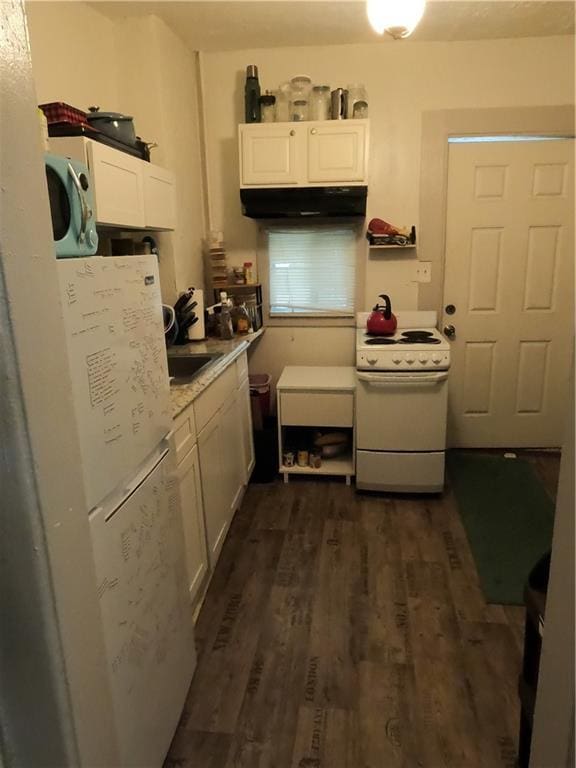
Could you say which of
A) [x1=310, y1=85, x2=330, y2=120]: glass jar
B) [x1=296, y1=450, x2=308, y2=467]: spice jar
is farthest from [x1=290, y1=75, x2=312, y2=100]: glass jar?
[x1=296, y1=450, x2=308, y2=467]: spice jar

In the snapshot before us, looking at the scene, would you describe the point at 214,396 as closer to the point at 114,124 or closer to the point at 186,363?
the point at 186,363

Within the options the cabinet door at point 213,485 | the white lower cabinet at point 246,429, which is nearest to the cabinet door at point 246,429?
the white lower cabinet at point 246,429

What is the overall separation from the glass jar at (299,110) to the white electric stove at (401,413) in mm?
1389

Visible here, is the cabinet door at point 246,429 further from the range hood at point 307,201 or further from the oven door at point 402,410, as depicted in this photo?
the range hood at point 307,201

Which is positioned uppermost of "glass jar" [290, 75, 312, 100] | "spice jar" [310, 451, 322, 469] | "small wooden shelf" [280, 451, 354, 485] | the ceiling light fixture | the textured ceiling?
the textured ceiling

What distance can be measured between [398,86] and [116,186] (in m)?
2.10

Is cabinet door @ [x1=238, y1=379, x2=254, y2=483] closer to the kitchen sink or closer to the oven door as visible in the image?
the kitchen sink

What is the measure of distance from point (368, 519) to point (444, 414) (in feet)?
2.41

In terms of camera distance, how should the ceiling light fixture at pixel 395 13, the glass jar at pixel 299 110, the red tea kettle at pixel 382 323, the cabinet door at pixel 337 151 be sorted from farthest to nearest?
the red tea kettle at pixel 382 323 → the glass jar at pixel 299 110 → the cabinet door at pixel 337 151 → the ceiling light fixture at pixel 395 13

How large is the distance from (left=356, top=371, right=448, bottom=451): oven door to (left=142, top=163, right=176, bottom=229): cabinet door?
1.33 metres

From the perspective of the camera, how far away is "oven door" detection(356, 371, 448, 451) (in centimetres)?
287

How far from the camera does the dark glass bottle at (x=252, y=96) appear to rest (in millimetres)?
3076

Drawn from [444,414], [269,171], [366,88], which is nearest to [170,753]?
[444,414]

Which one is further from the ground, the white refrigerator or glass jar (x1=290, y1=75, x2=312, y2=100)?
glass jar (x1=290, y1=75, x2=312, y2=100)
